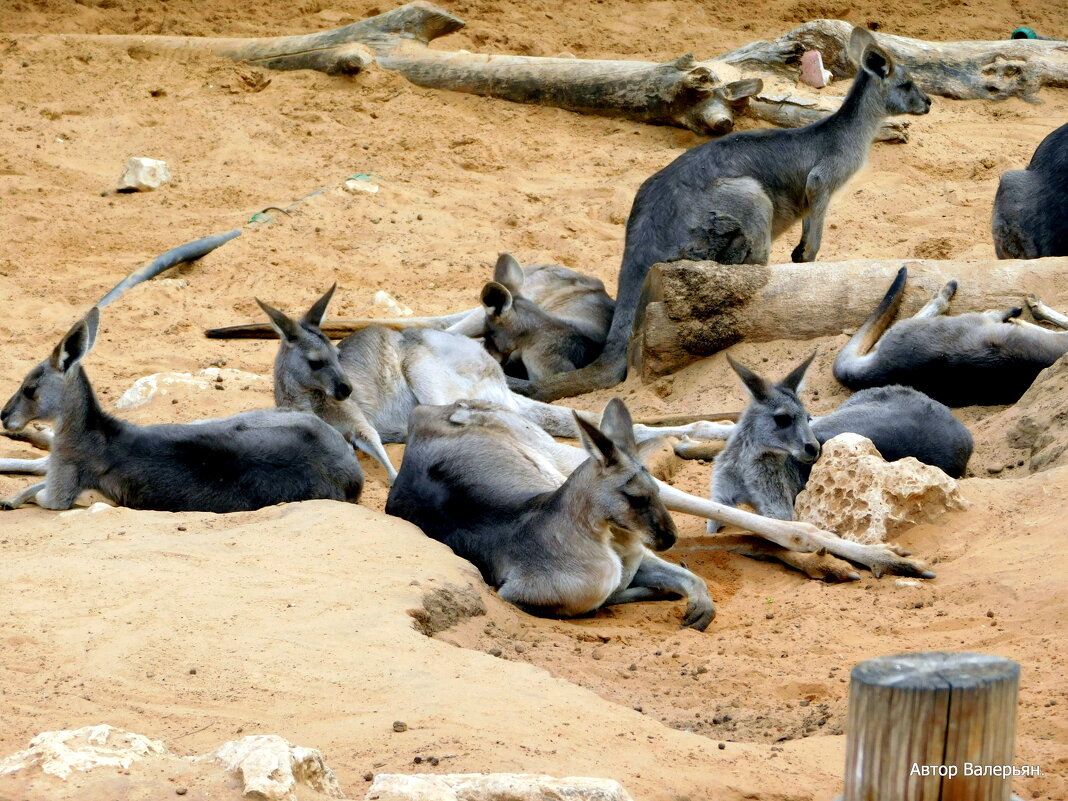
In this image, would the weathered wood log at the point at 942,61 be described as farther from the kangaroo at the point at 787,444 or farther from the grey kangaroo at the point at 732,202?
the kangaroo at the point at 787,444

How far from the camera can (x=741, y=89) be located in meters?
10.4

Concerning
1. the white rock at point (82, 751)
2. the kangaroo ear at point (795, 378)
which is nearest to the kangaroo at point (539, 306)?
the kangaroo ear at point (795, 378)

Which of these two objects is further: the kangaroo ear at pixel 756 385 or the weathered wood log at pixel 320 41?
the weathered wood log at pixel 320 41

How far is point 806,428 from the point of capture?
5.82 metres

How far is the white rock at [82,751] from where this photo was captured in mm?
2650

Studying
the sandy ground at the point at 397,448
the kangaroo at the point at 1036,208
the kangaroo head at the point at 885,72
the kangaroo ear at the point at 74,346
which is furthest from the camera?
the kangaroo head at the point at 885,72

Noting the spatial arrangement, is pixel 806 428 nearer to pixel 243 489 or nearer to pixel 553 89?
pixel 243 489

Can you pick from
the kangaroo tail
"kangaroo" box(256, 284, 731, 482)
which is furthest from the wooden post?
the kangaroo tail

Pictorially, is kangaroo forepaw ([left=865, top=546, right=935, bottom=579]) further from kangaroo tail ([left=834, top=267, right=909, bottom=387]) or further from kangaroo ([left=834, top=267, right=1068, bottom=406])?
kangaroo tail ([left=834, top=267, right=909, bottom=387])

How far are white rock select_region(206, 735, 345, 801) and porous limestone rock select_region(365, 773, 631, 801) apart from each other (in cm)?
11

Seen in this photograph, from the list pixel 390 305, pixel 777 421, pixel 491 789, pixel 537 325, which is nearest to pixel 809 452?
pixel 777 421

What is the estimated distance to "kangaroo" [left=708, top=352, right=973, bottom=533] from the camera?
5.81 m

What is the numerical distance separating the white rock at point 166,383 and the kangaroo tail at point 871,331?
3236 mm


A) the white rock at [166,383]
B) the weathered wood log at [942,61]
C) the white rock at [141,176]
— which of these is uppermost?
the weathered wood log at [942,61]
